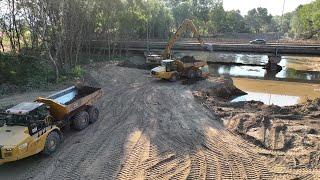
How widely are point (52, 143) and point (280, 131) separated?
923 centimetres

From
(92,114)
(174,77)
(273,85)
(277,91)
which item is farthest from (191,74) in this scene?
(92,114)

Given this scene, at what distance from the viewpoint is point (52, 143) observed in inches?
477

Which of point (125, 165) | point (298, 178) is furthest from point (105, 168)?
point (298, 178)

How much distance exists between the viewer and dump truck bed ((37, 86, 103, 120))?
1323cm

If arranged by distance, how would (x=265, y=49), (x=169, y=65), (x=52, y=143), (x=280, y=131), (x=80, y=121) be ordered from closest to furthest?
(x=52, y=143) < (x=80, y=121) < (x=280, y=131) < (x=169, y=65) < (x=265, y=49)

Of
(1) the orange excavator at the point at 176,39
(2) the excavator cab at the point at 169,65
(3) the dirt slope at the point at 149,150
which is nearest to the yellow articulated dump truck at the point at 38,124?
(3) the dirt slope at the point at 149,150

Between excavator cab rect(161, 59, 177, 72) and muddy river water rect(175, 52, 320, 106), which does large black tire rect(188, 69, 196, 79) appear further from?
muddy river water rect(175, 52, 320, 106)

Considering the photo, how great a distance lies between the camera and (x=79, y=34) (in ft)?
99.9

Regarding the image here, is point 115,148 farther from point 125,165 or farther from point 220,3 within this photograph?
point 220,3

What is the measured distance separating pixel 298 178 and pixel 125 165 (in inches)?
213

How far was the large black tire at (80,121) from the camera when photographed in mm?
14156

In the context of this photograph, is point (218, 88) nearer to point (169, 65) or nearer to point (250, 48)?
point (169, 65)

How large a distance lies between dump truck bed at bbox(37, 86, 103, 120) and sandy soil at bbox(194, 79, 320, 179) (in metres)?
6.23

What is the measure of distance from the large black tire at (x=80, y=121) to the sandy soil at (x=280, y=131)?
6.22m
